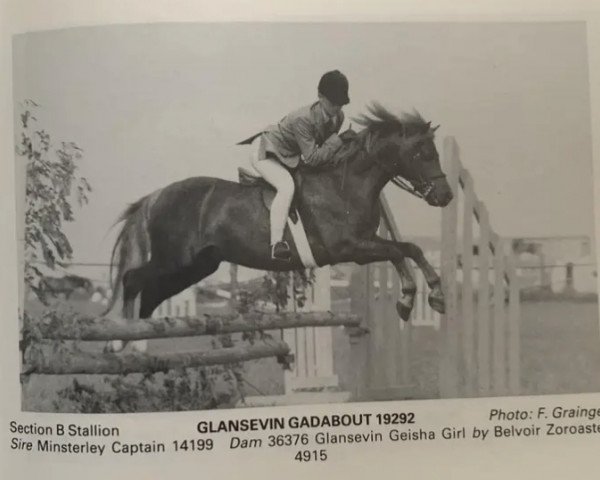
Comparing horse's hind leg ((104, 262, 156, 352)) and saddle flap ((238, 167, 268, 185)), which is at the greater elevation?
saddle flap ((238, 167, 268, 185))

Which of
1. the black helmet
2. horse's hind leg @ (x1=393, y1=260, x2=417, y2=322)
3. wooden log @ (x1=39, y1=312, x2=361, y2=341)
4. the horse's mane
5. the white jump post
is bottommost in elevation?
the white jump post

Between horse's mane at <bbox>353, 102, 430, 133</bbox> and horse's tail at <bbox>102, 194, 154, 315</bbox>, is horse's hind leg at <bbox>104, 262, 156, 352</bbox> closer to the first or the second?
horse's tail at <bbox>102, 194, 154, 315</bbox>

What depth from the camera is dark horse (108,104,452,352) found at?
402mm

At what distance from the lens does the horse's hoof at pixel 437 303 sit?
405 millimetres

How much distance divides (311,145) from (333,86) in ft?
0.12

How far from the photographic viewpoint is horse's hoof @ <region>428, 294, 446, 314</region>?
0.40 m

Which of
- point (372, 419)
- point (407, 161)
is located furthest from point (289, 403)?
point (407, 161)

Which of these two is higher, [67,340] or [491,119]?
[491,119]

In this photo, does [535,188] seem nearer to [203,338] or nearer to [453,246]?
[453,246]

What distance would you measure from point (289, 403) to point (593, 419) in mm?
184

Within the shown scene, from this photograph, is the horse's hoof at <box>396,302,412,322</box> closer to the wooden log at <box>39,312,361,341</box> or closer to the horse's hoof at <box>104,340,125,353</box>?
the wooden log at <box>39,312,361,341</box>

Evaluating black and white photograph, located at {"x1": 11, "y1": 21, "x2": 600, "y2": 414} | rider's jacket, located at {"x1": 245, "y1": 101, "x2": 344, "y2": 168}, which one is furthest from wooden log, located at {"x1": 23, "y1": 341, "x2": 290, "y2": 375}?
rider's jacket, located at {"x1": 245, "y1": 101, "x2": 344, "y2": 168}

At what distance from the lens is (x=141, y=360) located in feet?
1.29

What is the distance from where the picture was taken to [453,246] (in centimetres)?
41
